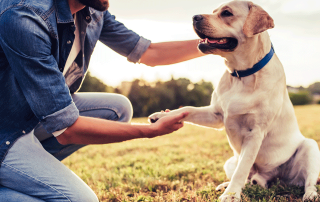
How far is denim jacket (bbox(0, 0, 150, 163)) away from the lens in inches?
65.4

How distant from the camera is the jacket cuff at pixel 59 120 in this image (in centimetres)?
175

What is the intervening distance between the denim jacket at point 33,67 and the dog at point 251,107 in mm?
913

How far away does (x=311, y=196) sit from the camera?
2.27 meters

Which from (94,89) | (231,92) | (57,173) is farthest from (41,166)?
(94,89)

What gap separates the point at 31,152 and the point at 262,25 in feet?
6.65

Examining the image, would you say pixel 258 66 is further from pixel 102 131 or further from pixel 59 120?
pixel 59 120

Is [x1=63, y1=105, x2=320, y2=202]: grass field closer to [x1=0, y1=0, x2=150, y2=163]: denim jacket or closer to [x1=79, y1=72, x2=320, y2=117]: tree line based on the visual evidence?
[x1=0, y1=0, x2=150, y2=163]: denim jacket

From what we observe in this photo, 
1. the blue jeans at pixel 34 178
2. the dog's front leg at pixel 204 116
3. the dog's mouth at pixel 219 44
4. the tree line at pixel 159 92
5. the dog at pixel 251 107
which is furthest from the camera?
the tree line at pixel 159 92

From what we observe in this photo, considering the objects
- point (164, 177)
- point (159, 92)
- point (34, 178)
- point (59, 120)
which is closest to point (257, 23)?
point (59, 120)

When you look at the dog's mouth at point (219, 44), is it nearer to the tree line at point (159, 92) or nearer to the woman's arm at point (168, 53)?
the woman's arm at point (168, 53)

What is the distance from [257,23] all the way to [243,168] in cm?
119

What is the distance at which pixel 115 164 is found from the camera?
153 inches

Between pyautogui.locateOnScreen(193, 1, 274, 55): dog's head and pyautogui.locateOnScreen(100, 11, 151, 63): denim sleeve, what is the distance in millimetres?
708

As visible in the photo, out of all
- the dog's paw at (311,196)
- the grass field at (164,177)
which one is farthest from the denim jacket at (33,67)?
the dog's paw at (311,196)
